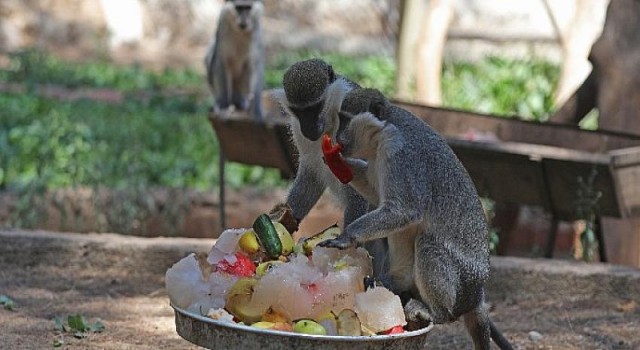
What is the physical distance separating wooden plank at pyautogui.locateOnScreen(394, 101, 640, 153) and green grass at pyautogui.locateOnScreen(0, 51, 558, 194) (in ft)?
8.30

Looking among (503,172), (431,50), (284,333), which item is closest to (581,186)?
(503,172)

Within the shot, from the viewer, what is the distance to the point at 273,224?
4.01 meters

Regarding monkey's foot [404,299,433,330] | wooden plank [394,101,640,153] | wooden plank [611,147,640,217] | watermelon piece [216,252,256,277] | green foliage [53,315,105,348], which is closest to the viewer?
watermelon piece [216,252,256,277]

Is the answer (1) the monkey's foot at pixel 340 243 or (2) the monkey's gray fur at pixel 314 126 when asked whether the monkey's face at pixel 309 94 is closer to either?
(2) the monkey's gray fur at pixel 314 126

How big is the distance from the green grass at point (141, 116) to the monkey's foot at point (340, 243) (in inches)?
198

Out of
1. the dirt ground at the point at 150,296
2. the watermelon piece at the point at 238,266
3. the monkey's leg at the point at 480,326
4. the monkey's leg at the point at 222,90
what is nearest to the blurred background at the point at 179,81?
the monkey's leg at the point at 222,90

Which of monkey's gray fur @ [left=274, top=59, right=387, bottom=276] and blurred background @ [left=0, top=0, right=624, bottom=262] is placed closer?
monkey's gray fur @ [left=274, top=59, right=387, bottom=276]

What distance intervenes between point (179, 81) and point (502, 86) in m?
5.62

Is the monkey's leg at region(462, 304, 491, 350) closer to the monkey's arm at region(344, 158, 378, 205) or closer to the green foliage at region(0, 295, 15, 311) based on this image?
the monkey's arm at region(344, 158, 378, 205)

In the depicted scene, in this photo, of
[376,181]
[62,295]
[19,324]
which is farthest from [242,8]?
[376,181]

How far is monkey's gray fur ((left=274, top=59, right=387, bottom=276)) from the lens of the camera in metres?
4.11

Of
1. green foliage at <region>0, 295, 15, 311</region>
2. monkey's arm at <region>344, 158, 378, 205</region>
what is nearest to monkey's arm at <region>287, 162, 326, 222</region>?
monkey's arm at <region>344, 158, 378, 205</region>

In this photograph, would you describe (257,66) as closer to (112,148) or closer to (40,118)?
(112,148)

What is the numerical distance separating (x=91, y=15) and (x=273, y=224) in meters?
18.4
